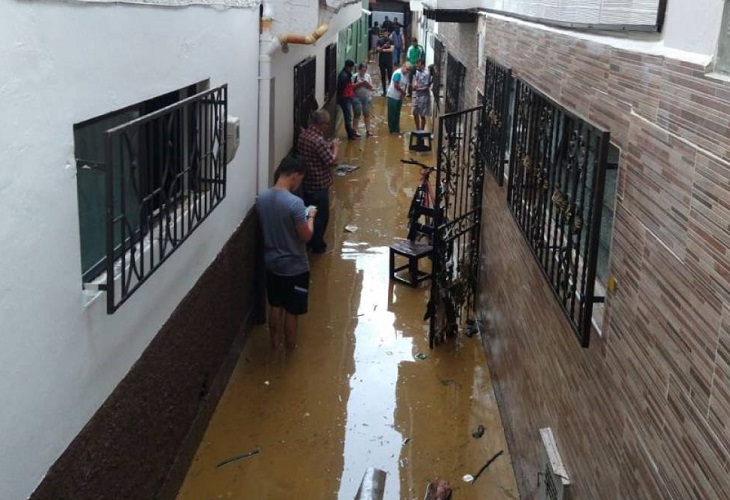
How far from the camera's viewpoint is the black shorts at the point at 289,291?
259 inches

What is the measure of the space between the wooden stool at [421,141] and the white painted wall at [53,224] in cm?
1171

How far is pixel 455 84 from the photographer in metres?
12.5

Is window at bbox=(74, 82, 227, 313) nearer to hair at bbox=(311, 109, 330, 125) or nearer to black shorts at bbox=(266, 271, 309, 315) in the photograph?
black shorts at bbox=(266, 271, 309, 315)

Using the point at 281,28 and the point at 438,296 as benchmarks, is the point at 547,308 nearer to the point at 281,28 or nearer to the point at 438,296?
the point at 438,296

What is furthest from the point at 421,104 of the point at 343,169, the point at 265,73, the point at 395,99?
the point at 265,73

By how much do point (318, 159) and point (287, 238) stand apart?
8.55 feet

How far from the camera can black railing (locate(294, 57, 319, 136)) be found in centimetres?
999

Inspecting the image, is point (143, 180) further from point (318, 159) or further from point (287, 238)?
point (318, 159)

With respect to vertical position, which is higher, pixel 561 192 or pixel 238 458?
pixel 561 192

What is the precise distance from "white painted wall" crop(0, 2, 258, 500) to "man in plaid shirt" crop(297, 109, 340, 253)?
4547mm

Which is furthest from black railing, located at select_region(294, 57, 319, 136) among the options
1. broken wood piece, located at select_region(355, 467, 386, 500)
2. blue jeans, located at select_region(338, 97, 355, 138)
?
broken wood piece, located at select_region(355, 467, 386, 500)

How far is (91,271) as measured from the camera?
139 inches

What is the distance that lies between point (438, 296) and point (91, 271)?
3741 mm

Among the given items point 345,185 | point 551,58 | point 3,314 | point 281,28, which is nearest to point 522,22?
point 551,58
